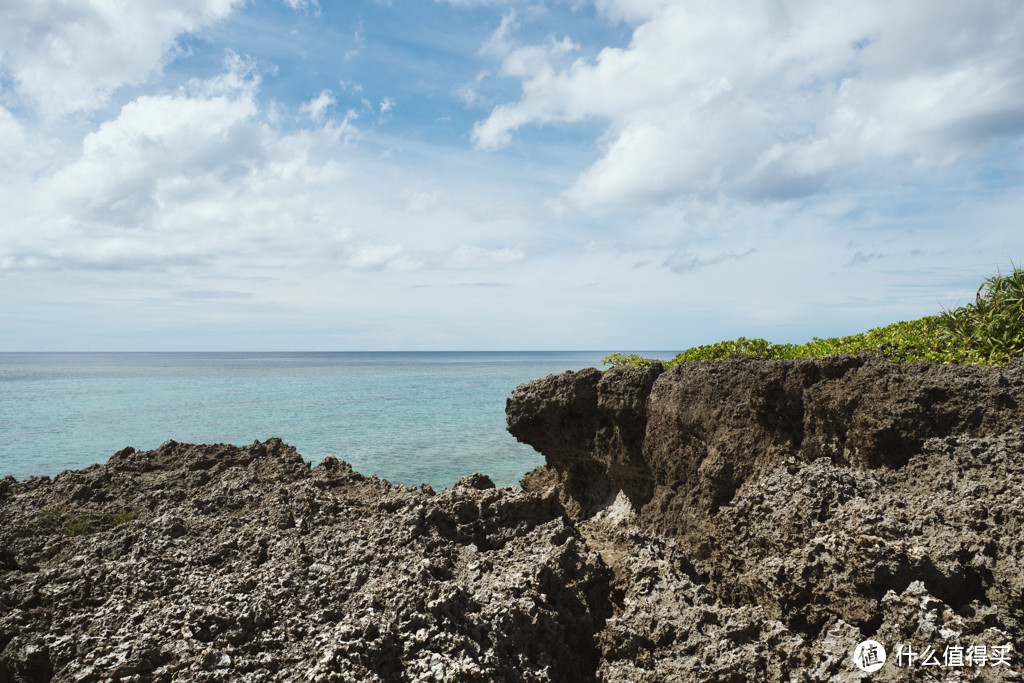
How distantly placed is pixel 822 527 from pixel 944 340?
178 inches

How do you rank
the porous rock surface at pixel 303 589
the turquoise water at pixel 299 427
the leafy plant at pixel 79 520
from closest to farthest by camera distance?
1. the porous rock surface at pixel 303 589
2. the leafy plant at pixel 79 520
3. the turquoise water at pixel 299 427

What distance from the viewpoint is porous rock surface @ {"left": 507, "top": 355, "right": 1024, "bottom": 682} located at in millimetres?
4020

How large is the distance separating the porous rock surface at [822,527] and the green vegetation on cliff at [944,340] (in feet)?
5.58

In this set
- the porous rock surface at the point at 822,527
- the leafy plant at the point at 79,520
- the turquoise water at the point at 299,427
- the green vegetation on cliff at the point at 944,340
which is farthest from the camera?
the turquoise water at the point at 299,427

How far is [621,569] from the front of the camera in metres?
5.21

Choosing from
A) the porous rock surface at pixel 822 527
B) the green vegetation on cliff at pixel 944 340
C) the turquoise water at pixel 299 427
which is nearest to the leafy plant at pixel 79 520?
the porous rock surface at pixel 822 527

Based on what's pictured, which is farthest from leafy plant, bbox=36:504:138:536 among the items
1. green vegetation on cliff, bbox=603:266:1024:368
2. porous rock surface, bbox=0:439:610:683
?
green vegetation on cliff, bbox=603:266:1024:368

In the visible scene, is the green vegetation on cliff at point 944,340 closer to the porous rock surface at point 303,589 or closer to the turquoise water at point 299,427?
the porous rock surface at point 303,589

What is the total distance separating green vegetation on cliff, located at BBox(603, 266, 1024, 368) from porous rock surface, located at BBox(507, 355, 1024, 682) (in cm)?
170

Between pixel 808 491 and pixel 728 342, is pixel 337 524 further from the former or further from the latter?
pixel 728 342

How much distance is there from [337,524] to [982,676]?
199 inches

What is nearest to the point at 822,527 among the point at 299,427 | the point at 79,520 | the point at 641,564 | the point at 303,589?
the point at 641,564

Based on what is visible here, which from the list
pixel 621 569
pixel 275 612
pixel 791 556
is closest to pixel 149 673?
pixel 275 612

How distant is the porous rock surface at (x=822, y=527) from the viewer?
4020 millimetres
